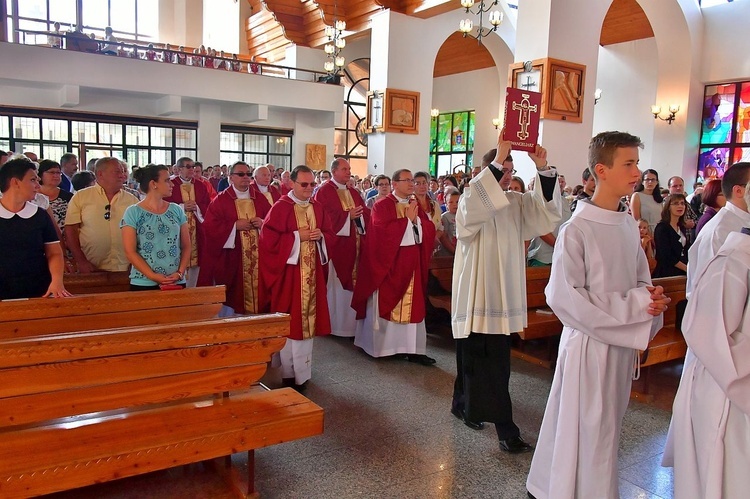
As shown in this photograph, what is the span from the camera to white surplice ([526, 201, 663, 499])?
261cm

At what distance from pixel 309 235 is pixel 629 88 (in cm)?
1587

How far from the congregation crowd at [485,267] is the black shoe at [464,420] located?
3 centimetres

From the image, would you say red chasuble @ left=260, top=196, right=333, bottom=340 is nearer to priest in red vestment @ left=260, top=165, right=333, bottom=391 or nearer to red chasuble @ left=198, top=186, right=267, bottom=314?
priest in red vestment @ left=260, top=165, right=333, bottom=391

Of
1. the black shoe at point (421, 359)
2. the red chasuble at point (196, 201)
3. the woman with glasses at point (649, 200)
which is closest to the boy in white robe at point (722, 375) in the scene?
the black shoe at point (421, 359)

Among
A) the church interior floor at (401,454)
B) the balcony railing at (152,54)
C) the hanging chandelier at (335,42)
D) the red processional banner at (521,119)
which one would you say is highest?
the hanging chandelier at (335,42)

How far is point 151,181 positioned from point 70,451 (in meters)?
2.24

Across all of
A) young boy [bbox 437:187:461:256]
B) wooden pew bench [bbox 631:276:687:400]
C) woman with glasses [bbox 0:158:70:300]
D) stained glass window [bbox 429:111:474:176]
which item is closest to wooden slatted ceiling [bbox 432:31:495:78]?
stained glass window [bbox 429:111:474:176]

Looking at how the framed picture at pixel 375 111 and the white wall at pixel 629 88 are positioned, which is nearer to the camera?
the framed picture at pixel 375 111

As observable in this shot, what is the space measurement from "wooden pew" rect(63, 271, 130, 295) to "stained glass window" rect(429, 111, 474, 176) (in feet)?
56.6

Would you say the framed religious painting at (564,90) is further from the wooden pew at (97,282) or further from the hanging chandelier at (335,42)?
the wooden pew at (97,282)

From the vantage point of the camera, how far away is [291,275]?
4.80 m

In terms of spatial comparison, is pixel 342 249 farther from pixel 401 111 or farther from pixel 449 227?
pixel 401 111

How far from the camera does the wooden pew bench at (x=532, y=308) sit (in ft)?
16.4

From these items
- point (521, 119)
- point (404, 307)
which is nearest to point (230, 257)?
point (404, 307)
